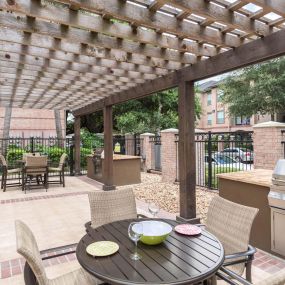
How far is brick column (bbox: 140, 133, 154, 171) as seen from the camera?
1087cm

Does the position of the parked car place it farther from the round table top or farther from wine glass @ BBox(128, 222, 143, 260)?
wine glass @ BBox(128, 222, 143, 260)

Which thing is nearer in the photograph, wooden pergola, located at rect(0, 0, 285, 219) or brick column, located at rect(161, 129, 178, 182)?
wooden pergola, located at rect(0, 0, 285, 219)

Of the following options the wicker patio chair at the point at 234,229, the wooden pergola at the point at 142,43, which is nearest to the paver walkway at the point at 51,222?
the wicker patio chair at the point at 234,229

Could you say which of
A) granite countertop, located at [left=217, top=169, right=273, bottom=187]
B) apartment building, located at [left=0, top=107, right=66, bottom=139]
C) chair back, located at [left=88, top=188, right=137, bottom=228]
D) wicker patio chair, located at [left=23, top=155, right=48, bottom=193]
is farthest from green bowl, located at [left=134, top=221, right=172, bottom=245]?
apartment building, located at [left=0, top=107, right=66, bottom=139]

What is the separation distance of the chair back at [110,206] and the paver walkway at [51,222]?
699 millimetres

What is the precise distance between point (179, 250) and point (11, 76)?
15.0 feet

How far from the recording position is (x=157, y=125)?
A: 50.8 ft

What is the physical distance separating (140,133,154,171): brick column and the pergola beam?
5725 millimetres

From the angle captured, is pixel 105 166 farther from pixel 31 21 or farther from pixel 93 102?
pixel 31 21

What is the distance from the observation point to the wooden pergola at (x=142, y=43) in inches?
97.6

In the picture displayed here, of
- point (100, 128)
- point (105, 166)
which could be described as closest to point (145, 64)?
point (105, 166)

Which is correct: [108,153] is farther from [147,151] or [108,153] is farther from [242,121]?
[242,121]

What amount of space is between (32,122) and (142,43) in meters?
12.8

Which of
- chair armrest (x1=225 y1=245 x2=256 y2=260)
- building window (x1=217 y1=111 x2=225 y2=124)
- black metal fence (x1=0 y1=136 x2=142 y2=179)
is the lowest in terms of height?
chair armrest (x1=225 y1=245 x2=256 y2=260)
